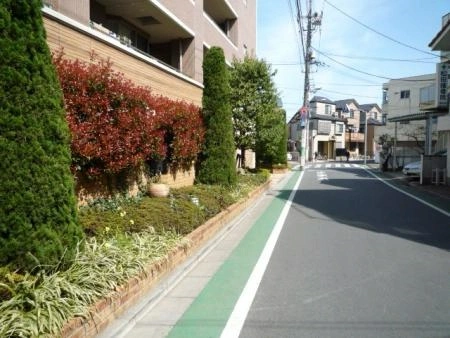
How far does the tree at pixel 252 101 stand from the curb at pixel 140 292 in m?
12.1

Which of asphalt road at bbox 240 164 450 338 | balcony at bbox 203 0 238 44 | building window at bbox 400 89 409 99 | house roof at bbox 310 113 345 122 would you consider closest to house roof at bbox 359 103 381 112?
house roof at bbox 310 113 345 122

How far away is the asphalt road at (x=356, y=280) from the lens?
4594mm

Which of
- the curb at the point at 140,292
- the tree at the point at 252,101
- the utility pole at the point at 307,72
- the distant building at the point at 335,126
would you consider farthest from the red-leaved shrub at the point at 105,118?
the distant building at the point at 335,126

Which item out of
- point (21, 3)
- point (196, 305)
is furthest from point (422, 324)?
point (21, 3)

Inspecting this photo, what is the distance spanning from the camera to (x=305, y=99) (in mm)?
38875

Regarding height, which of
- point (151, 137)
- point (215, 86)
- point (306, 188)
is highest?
point (215, 86)

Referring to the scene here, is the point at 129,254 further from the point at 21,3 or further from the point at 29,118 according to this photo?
the point at 21,3

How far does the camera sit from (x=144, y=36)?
17.2 m

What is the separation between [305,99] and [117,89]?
32678mm

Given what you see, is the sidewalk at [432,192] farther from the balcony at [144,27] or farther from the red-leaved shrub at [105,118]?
the balcony at [144,27]

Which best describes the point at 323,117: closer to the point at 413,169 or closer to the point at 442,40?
the point at 413,169

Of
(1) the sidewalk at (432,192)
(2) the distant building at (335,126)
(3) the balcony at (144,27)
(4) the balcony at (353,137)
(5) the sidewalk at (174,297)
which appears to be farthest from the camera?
(4) the balcony at (353,137)

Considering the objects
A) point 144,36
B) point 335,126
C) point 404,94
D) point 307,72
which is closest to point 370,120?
point 335,126

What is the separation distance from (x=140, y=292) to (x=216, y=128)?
9080 millimetres
